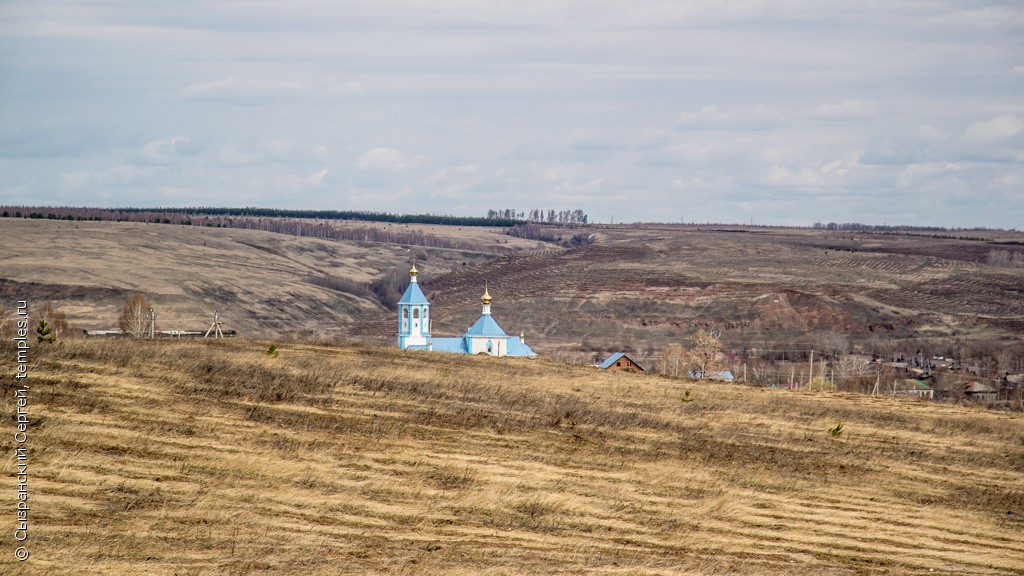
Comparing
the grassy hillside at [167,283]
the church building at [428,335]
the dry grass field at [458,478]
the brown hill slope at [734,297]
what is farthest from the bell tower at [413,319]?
the grassy hillside at [167,283]

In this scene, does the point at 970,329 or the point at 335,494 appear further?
the point at 970,329

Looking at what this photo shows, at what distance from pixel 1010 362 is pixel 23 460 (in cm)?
9470

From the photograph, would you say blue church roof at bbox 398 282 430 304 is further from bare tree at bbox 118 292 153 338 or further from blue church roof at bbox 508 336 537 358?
bare tree at bbox 118 292 153 338

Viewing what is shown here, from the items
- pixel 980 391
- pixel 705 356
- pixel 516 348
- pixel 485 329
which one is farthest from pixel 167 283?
pixel 980 391

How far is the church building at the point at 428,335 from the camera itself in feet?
220

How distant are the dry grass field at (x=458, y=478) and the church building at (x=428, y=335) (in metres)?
33.7

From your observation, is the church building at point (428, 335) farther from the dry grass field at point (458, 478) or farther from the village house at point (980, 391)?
the dry grass field at point (458, 478)

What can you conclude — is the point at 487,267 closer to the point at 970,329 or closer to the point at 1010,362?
the point at 970,329

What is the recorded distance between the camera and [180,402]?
81.1ft

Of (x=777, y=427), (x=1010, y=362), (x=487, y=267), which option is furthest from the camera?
(x=487, y=267)

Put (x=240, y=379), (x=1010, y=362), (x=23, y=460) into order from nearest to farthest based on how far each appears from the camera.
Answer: (x=23, y=460), (x=240, y=379), (x=1010, y=362)

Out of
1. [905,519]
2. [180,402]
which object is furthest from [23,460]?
[905,519]

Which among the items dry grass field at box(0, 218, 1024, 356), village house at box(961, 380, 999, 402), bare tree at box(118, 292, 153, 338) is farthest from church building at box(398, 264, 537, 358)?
dry grass field at box(0, 218, 1024, 356)

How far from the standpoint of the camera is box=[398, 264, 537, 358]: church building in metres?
67.1
